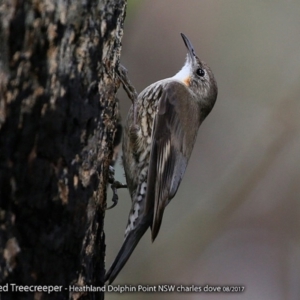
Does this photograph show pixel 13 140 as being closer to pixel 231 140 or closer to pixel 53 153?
pixel 53 153

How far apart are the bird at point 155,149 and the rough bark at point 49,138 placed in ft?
2.83

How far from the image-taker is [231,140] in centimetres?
557

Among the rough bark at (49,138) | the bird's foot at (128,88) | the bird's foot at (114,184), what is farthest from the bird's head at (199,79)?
the rough bark at (49,138)

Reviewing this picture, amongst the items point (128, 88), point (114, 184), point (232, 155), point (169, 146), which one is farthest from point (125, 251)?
point (232, 155)

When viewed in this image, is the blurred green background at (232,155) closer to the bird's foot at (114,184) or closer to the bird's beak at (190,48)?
the bird's beak at (190,48)

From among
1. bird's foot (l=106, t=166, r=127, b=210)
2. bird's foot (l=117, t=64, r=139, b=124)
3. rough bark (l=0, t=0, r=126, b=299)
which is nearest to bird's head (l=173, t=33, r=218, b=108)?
bird's foot (l=117, t=64, r=139, b=124)

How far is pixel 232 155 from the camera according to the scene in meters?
5.38

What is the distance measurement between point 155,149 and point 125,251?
72 cm

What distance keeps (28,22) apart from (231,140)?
3.63 metres

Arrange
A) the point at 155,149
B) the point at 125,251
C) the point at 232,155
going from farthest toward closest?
the point at 232,155 → the point at 155,149 → the point at 125,251

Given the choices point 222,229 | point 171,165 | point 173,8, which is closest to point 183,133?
point 171,165

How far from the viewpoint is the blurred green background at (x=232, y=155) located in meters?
4.79

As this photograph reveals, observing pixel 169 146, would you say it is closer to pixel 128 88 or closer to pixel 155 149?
pixel 155 149

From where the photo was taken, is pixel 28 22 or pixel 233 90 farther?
pixel 233 90
